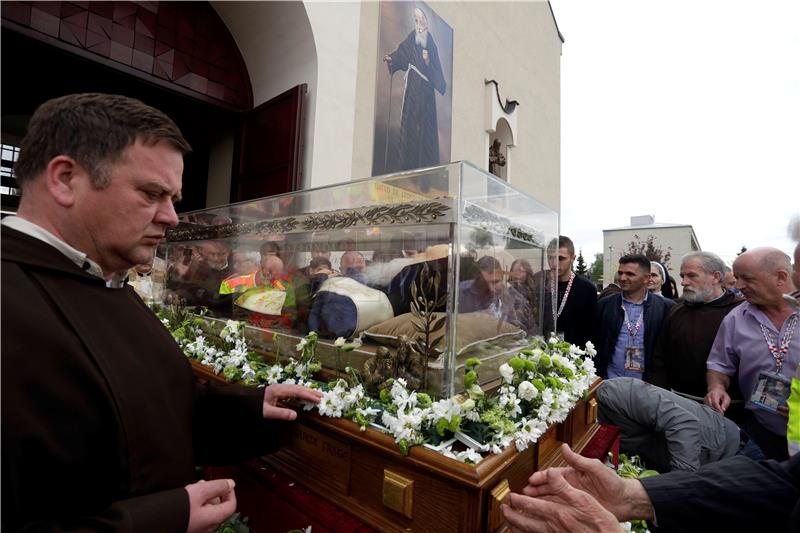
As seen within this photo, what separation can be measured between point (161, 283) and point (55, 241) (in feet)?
8.74

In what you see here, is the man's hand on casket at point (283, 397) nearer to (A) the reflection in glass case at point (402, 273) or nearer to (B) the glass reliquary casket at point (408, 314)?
(B) the glass reliquary casket at point (408, 314)

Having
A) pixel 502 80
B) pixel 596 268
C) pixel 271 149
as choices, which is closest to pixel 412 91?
pixel 271 149

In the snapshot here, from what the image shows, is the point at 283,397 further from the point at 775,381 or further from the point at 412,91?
the point at 412,91

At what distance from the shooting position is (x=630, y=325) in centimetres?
342

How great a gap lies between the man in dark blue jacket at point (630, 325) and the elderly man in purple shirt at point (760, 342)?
621mm

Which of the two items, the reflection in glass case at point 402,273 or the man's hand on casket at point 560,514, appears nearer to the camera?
the man's hand on casket at point 560,514

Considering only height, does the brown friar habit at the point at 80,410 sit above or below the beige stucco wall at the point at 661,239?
below

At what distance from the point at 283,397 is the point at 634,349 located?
3.03 metres

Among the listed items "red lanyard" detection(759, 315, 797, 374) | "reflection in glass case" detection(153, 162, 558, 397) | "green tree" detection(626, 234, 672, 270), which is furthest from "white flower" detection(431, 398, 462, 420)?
"green tree" detection(626, 234, 672, 270)

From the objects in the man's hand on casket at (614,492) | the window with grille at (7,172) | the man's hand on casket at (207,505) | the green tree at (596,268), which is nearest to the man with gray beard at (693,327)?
the man's hand on casket at (614,492)

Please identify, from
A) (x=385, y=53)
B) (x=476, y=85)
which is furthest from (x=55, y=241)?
(x=476, y=85)

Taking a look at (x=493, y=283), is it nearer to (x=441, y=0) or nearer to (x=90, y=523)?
(x=90, y=523)

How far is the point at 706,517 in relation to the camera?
129cm

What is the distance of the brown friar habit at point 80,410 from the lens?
32.0 inches
